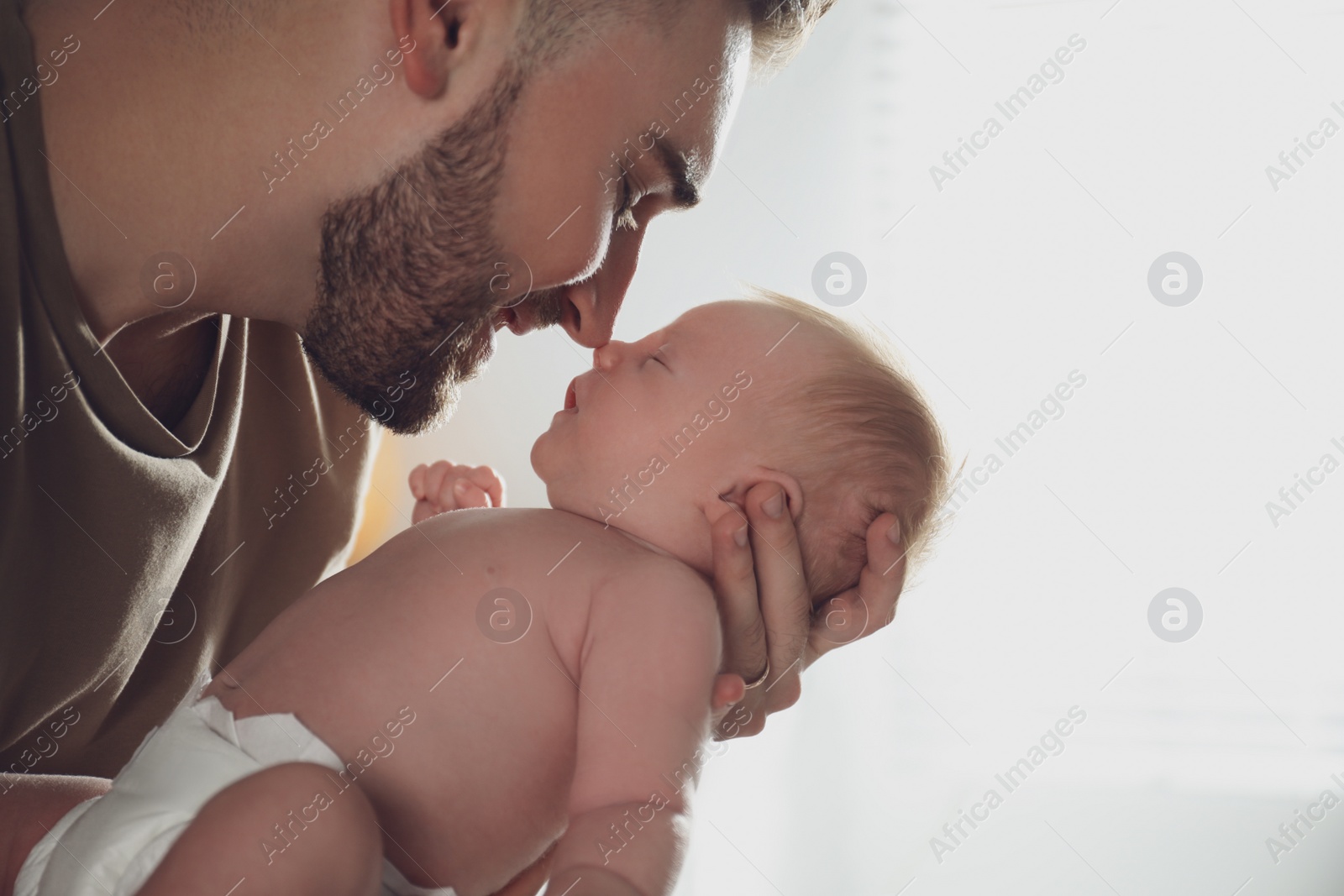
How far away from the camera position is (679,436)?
989 mm

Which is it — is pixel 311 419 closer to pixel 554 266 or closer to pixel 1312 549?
pixel 554 266

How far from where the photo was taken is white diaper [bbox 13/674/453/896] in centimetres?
73

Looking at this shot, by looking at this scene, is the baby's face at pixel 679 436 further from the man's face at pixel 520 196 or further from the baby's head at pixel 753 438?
the man's face at pixel 520 196

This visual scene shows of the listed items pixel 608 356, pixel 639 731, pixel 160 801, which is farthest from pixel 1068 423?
pixel 160 801

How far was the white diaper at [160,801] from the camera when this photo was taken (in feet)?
2.39

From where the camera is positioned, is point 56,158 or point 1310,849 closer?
point 56,158

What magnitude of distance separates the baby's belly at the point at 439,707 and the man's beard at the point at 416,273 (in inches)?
12.8

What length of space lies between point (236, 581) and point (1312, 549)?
6.86 feet

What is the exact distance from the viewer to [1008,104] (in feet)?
7.22

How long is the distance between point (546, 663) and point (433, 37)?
614 mm

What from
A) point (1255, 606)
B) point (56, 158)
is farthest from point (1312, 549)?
point (56, 158)

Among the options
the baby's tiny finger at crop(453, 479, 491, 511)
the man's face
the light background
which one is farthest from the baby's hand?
the light background

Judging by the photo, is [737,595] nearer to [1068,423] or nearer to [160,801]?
[160,801]

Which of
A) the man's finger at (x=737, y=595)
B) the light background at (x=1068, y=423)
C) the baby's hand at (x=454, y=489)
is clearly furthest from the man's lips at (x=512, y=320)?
the light background at (x=1068, y=423)
